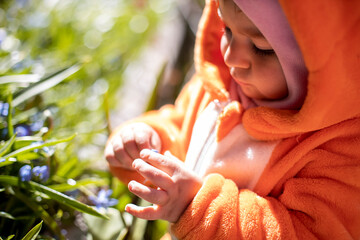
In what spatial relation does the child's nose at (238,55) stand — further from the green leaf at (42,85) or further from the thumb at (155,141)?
the green leaf at (42,85)

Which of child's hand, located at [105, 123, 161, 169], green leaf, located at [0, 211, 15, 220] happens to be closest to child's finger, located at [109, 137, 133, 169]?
child's hand, located at [105, 123, 161, 169]

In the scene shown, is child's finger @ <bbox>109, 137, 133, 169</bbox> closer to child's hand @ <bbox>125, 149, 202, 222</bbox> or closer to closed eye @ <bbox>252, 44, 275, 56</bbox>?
child's hand @ <bbox>125, 149, 202, 222</bbox>

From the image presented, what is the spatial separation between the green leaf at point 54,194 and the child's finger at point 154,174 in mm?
214

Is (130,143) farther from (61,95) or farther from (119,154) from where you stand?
(61,95)

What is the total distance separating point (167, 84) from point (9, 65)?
76 centimetres

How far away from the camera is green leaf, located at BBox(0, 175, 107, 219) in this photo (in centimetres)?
82

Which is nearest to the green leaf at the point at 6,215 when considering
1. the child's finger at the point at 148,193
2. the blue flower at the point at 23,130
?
the blue flower at the point at 23,130

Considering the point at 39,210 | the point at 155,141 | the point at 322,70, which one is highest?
the point at 322,70

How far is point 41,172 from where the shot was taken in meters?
0.85

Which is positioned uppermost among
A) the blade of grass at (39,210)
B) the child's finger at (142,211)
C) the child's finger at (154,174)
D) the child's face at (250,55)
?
the child's face at (250,55)

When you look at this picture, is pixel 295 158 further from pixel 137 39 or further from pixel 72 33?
pixel 137 39

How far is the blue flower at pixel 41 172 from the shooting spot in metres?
0.84

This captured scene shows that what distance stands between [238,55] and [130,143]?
0.29m

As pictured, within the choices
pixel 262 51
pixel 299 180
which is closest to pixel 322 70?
pixel 262 51
